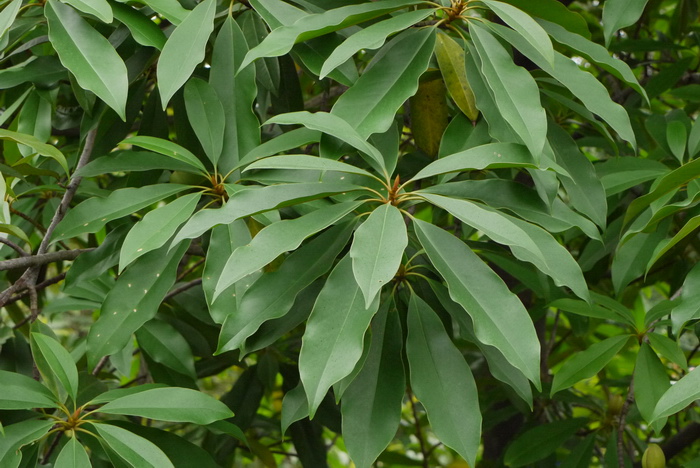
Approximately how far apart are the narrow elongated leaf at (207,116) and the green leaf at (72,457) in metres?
0.41

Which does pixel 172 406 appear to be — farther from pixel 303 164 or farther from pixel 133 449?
pixel 303 164

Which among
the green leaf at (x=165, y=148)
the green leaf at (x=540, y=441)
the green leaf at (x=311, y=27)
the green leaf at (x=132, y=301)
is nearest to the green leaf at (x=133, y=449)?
the green leaf at (x=132, y=301)

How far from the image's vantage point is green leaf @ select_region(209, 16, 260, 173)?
1.13 m

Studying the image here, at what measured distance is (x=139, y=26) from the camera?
3.59ft

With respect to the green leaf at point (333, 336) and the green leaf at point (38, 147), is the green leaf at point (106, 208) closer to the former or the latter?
the green leaf at point (38, 147)

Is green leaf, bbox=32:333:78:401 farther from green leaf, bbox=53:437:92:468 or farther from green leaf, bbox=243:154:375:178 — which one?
green leaf, bbox=243:154:375:178

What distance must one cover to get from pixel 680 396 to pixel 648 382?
0.36 m

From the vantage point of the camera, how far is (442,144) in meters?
1.11

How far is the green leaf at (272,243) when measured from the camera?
825mm

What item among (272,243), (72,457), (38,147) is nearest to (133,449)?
(72,457)

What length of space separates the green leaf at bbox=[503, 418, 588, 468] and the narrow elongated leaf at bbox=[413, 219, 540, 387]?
773 mm

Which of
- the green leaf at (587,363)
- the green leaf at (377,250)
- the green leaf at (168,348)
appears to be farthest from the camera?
the green leaf at (168,348)

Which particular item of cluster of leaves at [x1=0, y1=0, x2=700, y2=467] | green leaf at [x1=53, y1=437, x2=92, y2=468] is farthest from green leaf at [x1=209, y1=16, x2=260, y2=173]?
green leaf at [x1=53, y1=437, x2=92, y2=468]

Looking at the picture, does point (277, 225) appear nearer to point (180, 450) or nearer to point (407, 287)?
point (407, 287)
